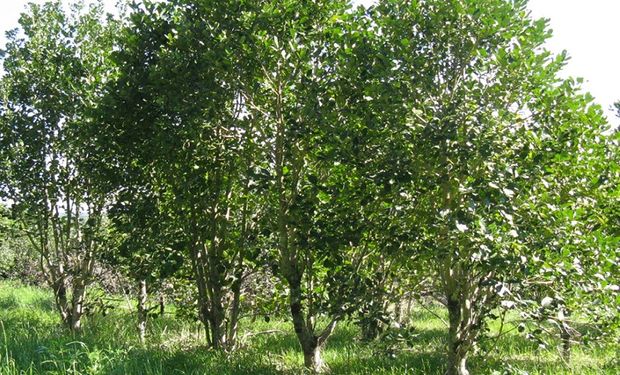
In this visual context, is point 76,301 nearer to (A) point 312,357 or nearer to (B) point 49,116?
(B) point 49,116

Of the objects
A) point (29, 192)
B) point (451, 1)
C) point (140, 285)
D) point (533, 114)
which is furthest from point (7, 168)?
point (533, 114)

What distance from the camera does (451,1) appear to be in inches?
190

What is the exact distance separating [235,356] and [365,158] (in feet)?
9.45

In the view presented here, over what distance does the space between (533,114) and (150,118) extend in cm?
385

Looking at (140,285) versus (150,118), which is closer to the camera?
(150,118)

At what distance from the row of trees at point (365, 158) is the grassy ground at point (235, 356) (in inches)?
22.2

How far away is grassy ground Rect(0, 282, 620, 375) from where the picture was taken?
16.6 feet

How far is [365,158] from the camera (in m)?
4.97

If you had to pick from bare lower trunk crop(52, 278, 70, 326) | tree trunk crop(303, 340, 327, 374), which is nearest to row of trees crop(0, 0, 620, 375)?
tree trunk crop(303, 340, 327, 374)

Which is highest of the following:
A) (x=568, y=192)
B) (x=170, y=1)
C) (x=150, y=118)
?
(x=170, y=1)

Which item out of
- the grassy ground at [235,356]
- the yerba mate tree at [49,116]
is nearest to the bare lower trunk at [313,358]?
the grassy ground at [235,356]

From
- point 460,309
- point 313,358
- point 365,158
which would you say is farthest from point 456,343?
point 365,158

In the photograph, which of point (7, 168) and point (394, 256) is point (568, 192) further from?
point (7, 168)

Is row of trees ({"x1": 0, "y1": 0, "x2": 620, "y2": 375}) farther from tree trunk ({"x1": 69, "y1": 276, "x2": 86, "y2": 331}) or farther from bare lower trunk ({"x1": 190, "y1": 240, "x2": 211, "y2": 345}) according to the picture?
tree trunk ({"x1": 69, "y1": 276, "x2": 86, "y2": 331})
